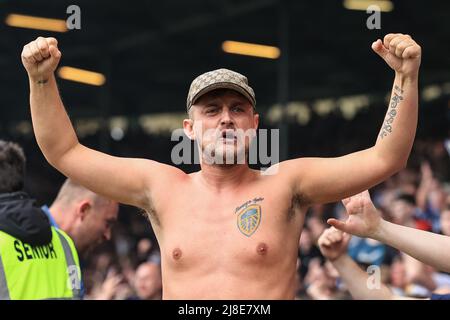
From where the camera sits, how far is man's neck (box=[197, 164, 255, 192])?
325 cm

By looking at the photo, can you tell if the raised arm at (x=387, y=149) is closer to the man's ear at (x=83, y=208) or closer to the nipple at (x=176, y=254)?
the nipple at (x=176, y=254)

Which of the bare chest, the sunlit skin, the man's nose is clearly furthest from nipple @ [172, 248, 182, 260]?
the man's nose

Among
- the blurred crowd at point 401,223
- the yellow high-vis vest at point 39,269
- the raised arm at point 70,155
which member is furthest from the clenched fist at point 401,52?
the yellow high-vis vest at point 39,269

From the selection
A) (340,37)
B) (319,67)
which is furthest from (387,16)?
(319,67)

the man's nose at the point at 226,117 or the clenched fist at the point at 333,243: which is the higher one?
the man's nose at the point at 226,117

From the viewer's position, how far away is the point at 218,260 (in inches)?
122

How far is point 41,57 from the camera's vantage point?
3035mm

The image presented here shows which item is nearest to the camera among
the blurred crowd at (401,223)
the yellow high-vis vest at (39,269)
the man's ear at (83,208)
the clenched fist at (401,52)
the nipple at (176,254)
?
the clenched fist at (401,52)

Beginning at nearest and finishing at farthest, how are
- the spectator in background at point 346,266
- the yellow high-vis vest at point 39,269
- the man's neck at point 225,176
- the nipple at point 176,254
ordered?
the nipple at point 176,254 < the man's neck at point 225,176 < the spectator in background at point 346,266 < the yellow high-vis vest at point 39,269

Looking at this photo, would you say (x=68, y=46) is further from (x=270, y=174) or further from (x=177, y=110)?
(x=270, y=174)

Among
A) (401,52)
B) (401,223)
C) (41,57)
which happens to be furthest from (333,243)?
(401,223)

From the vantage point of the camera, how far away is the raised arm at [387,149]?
2844mm

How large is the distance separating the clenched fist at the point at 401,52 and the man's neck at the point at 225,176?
71 cm

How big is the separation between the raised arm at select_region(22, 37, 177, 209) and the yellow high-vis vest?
0.92 metres
